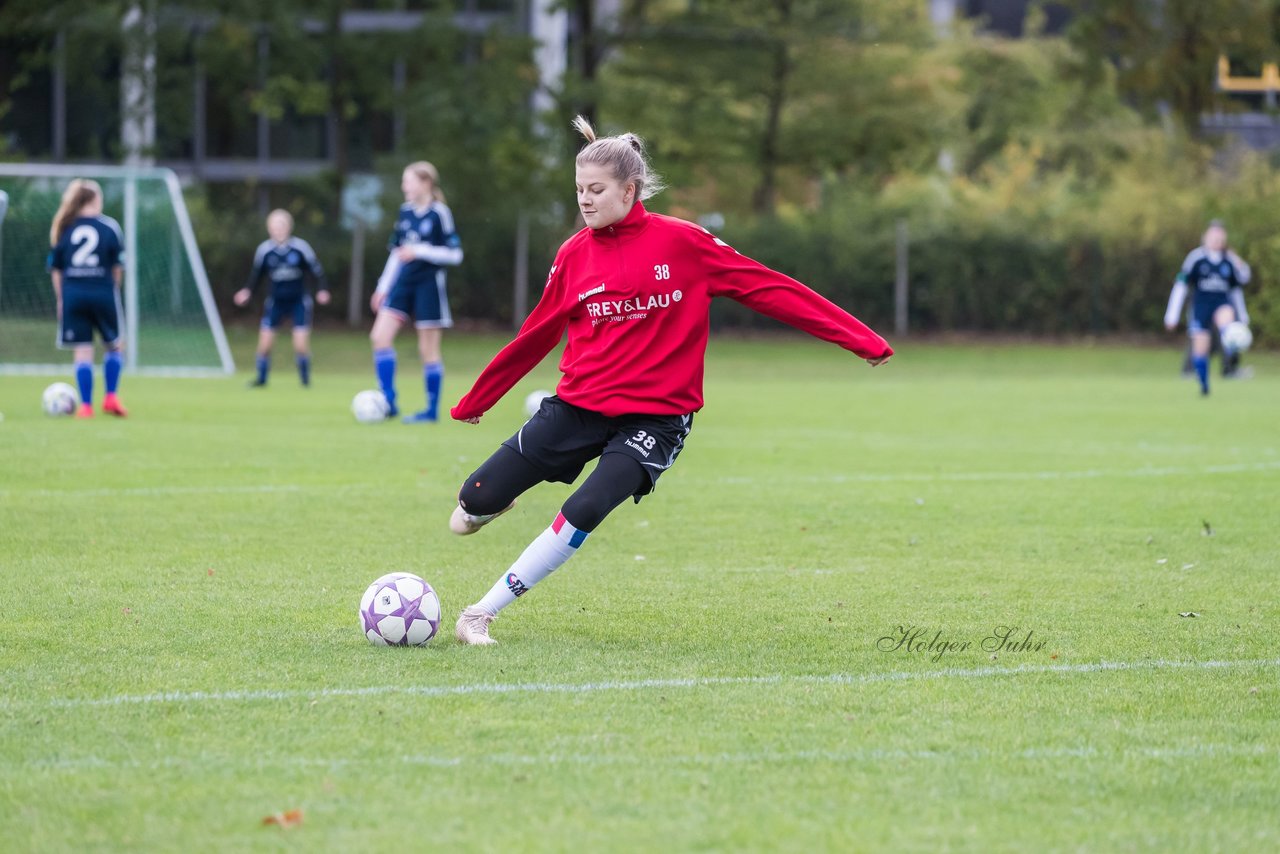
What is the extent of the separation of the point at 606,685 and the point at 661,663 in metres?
0.39

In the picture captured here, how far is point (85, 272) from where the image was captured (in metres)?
14.2

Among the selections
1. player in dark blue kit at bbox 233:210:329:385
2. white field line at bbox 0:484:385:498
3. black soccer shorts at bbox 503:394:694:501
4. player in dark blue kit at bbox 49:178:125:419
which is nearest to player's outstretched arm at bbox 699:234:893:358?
black soccer shorts at bbox 503:394:694:501

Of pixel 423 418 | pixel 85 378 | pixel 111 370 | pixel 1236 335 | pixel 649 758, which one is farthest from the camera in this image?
pixel 1236 335

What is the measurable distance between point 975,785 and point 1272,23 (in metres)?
28.7

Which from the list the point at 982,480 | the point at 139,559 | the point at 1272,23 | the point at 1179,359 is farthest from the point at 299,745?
the point at 1272,23

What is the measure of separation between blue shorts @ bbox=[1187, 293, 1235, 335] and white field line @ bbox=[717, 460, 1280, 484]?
8.57 m

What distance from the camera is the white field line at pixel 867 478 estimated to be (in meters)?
9.80

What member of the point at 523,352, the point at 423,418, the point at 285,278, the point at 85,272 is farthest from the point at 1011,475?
the point at 285,278

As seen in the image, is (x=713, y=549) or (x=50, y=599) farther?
(x=713, y=549)

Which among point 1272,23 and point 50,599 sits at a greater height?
point 1272,23

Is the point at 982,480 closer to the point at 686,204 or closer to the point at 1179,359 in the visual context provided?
the point at 1179,359

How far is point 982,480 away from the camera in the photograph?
1110 cm

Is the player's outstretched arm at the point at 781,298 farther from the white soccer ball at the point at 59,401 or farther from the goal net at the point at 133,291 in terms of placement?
the goal net at the point at 133,291

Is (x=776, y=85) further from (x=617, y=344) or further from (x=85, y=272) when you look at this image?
(x=617, y=344)
